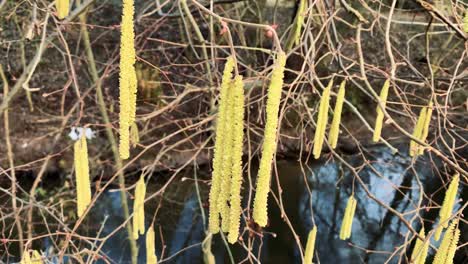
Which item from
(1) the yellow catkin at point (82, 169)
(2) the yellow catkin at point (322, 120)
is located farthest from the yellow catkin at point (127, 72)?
(2) the yellow catkin at point (322, 120)

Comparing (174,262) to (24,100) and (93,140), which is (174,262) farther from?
(24,100)

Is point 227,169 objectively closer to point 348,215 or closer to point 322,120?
point 322,120

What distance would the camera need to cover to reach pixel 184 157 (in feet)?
18.5

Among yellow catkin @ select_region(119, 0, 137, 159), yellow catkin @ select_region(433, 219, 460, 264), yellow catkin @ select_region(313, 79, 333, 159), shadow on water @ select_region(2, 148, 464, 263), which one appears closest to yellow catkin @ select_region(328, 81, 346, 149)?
yellow catkin @ select_region(313, 79, 333, 159)

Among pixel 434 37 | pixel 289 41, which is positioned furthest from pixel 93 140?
pixel 434 37

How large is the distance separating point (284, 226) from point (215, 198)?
457 cm

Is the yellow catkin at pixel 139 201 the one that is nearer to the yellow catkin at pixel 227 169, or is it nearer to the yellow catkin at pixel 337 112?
the yellow catkin at pixel 337 112

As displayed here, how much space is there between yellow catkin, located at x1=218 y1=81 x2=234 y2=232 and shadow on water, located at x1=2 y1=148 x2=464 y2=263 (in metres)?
3.89

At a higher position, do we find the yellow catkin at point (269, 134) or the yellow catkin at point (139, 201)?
the yellow catkin at point (269, 134)

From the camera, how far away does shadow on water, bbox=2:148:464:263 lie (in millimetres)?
5055

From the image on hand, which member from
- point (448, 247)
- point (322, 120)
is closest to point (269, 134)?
point (322, 120)

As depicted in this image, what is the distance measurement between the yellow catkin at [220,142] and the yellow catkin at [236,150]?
0.9 inches

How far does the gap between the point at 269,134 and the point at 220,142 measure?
10 centimetres

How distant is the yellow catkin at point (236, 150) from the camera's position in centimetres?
92
